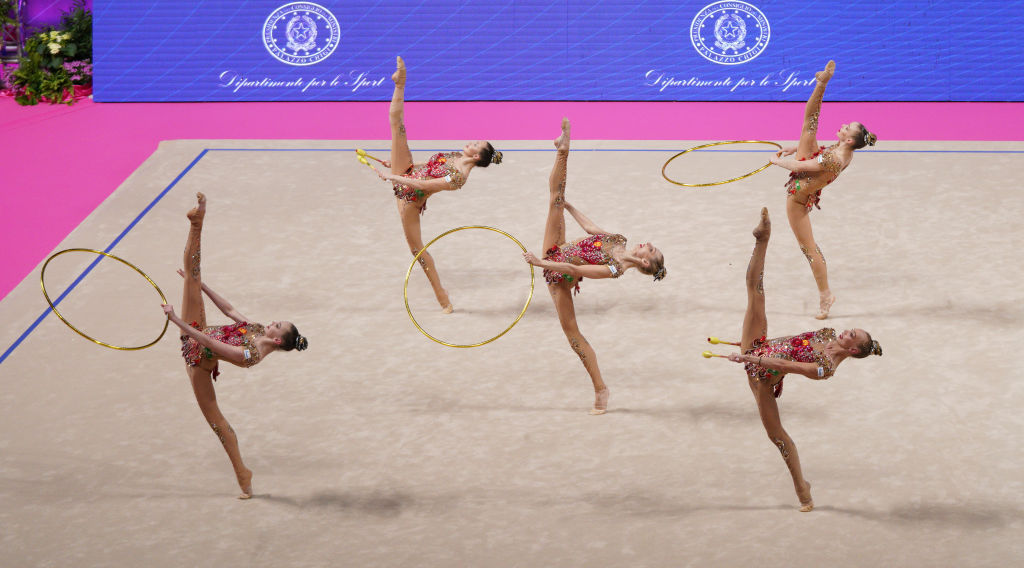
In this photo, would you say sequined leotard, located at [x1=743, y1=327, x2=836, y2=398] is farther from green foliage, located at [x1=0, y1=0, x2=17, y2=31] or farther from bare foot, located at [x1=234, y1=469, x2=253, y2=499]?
green foliage, located at [x1=0, y1=0, x2=17, y2=31]

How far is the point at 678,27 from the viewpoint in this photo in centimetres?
1316

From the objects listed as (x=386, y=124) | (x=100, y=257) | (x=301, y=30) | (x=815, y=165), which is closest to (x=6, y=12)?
(x=301, y=30)

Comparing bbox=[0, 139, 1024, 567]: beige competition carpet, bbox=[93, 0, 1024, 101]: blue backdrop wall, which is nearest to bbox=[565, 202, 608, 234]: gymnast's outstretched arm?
bbox=[0, 139, 1024, 567]: beige competition carpet

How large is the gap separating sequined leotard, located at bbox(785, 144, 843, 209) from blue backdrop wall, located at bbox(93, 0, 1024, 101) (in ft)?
14.5

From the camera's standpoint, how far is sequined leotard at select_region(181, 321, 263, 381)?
6531mm

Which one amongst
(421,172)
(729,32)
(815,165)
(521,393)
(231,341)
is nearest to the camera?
(231,341)

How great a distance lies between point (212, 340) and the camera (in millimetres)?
6414

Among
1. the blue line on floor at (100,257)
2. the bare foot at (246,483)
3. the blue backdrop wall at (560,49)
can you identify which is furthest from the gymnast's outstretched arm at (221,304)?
the blue backdrop wall at (560,49)

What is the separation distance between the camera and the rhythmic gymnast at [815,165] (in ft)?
28.2

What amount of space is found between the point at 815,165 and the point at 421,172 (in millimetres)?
2747

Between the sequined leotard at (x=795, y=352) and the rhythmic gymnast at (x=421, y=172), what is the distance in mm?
2910

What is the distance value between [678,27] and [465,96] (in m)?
2.38

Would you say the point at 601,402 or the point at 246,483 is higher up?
the point at 601,402

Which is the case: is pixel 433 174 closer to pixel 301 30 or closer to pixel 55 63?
pixel 301 30
